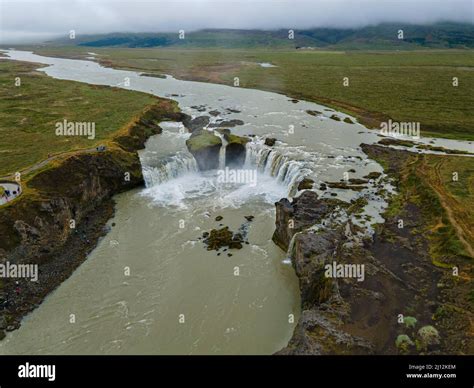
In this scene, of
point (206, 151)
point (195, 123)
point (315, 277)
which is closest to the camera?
point (315, 277)

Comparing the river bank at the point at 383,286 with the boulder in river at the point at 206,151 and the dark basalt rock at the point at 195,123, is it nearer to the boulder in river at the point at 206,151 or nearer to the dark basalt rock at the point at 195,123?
the boulder in river at the point at 206,151

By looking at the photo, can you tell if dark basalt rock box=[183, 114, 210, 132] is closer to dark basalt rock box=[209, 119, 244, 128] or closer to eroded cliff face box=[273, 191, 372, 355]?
dark basalt rock box=[209, 119, 244, 128]

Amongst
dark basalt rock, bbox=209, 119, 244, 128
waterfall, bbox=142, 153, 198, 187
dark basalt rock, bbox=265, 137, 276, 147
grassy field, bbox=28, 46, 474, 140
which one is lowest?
waterfall, bbox=142, 153, 198, 187

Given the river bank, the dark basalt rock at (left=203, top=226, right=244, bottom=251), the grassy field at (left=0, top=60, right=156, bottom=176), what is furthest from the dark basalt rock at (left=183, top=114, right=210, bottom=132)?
the river bank

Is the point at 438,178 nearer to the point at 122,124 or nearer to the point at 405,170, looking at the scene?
the point at 405,170

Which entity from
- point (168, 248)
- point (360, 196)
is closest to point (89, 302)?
point (168, 248)

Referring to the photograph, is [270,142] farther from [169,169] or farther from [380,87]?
[380,87]

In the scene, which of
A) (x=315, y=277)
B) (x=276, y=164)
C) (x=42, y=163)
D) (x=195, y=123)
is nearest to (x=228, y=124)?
(x=195, y=123)
